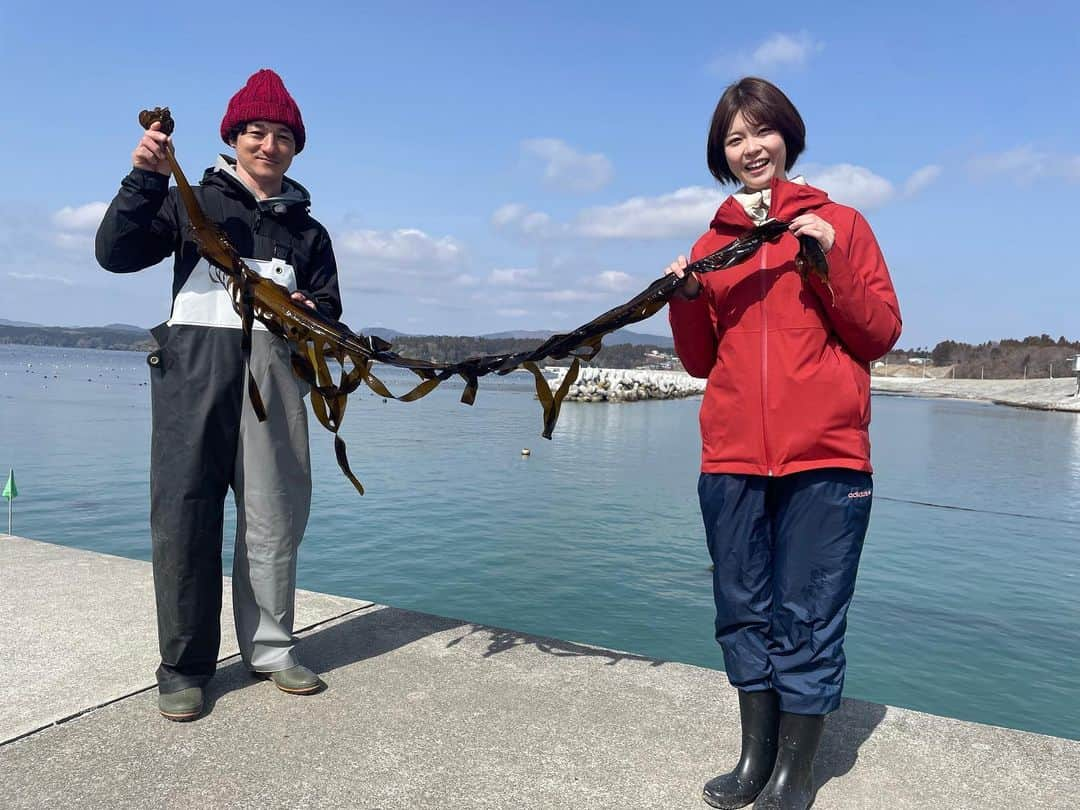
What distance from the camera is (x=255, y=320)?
305 cm

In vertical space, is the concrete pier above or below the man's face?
below

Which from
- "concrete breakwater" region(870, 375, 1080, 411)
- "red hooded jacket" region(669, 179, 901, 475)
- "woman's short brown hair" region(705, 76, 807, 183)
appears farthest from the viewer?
"concrete breakwater" region(870, 375, 1080, 411)

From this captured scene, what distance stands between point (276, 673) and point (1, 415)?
107 feet

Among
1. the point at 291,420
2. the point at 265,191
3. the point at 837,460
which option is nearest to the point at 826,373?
the point at 837,460

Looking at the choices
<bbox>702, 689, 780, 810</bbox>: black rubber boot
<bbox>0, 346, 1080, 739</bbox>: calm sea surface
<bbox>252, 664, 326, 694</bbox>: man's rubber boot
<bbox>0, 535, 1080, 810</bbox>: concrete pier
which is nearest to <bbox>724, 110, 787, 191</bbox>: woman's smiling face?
<bbox>702, 689, 780, 810</bbox>: black rubber boot

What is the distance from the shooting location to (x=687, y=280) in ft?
8.24

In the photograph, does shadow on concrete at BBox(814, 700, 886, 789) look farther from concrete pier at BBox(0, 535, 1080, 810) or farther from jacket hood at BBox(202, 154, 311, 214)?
jacket hood at BBox(202, 154, 311, 214)

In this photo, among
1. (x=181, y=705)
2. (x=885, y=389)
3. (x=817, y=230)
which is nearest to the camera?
(x=817, y=230)

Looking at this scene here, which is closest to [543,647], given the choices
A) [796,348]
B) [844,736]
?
[844,736]

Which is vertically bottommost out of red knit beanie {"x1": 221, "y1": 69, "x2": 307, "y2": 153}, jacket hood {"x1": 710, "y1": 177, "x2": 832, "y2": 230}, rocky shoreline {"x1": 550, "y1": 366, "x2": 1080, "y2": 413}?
rocky shoreline {"x1": 550, "y1": 366, "x2": 1080, "y2": 413}

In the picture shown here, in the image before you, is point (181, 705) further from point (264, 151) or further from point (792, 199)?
point (792, 199)

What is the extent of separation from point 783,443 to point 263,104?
224 cm

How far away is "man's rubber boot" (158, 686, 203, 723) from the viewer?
2793mm

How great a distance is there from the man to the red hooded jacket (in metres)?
1.65
